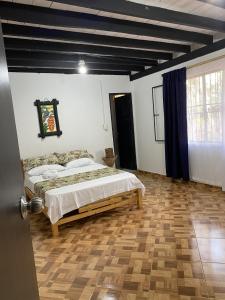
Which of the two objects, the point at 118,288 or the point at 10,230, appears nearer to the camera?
the point at 10,230

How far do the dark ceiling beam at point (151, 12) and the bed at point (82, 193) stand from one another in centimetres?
204

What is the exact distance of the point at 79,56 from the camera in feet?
13.1

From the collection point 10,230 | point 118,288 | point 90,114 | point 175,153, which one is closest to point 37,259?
point 118,288

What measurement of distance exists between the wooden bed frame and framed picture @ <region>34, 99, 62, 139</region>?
1.49 m

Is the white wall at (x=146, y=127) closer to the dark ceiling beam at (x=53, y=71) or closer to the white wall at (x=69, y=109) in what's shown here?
the white wall at (x=69, y=109)

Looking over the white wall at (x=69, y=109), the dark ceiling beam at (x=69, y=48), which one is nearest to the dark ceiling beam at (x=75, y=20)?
the dark ceiling beam at (x=69, y=48)

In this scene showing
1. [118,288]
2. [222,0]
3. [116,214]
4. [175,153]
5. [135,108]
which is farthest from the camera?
[135,108]

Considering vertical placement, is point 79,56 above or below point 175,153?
above

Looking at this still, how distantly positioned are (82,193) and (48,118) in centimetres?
235

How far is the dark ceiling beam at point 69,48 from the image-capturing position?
121 inches

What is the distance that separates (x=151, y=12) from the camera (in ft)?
7.84

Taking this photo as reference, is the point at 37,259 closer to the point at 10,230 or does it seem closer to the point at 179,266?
the point at 179,266

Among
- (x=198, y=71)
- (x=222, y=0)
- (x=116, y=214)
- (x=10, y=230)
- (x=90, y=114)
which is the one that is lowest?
(x=116, y=214)

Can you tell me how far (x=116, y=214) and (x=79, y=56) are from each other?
9.04 feet
